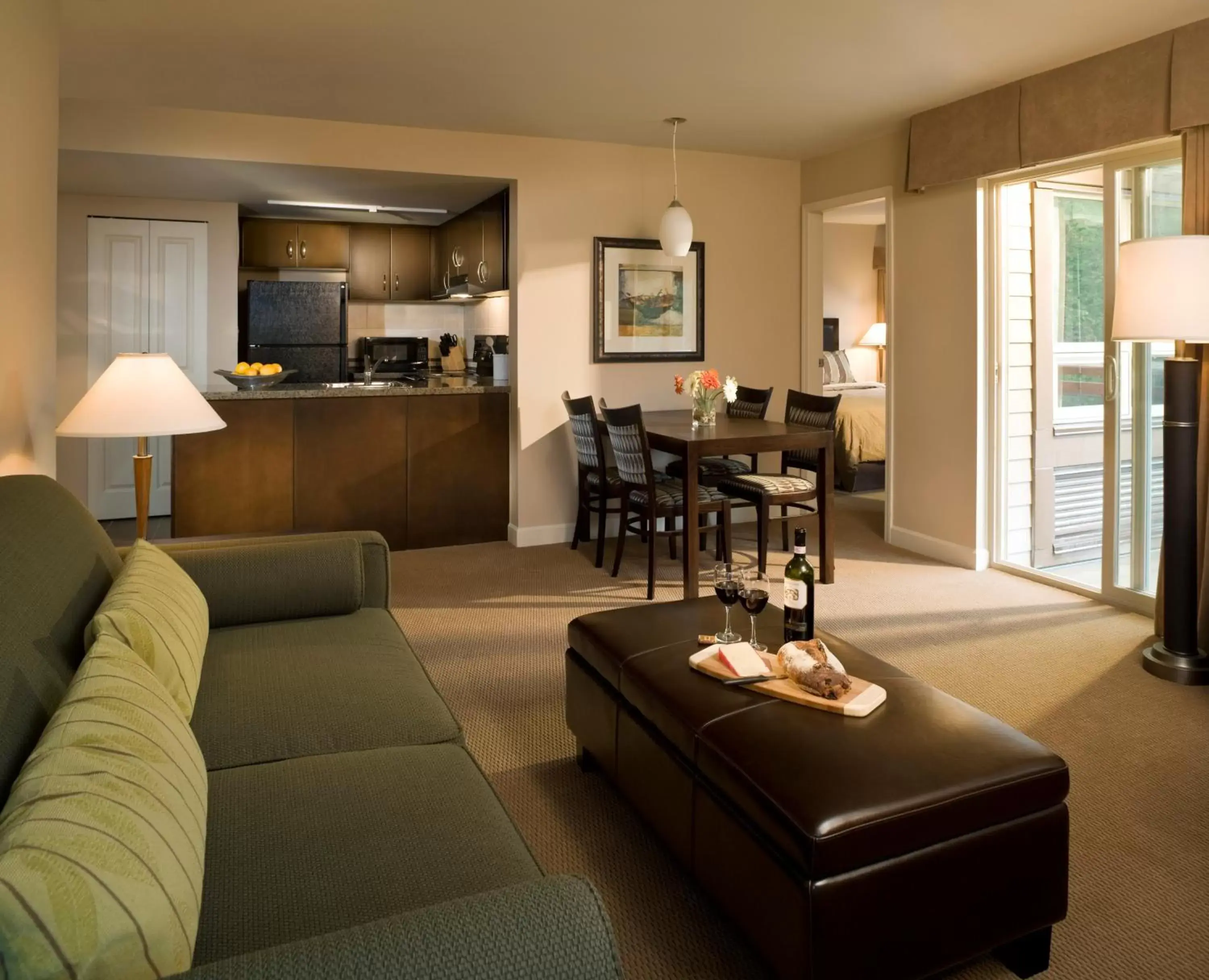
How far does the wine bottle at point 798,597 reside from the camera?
232cm

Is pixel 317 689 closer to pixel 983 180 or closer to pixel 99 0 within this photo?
pixel 99 0

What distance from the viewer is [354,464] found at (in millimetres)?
5512

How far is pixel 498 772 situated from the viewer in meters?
2.72

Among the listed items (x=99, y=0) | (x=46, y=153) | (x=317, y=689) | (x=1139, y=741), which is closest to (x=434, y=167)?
(x=99, y=0)

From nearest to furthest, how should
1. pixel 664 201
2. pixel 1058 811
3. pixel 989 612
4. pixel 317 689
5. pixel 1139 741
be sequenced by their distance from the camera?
pixel 1058 811, pixel 317 689, pixel 1139 741, pixel 989 612, pixel 664 201

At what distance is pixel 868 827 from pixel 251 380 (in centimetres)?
467

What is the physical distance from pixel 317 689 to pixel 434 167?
401 centimetres

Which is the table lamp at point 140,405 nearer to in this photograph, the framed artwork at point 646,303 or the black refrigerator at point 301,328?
the framed artwork at point 646,303

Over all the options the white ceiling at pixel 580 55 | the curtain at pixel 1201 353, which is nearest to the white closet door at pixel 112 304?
the white ceiling at pixel 580 55

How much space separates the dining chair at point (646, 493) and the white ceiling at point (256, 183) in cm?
191

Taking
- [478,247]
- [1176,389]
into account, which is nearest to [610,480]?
[478,247]

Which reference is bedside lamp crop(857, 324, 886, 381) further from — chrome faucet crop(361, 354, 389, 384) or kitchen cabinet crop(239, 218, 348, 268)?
kitchen cabinet crop(239, 218, 348, 268)

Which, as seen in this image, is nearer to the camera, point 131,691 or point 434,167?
point 131,691

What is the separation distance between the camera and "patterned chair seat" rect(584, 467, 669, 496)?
506cm
